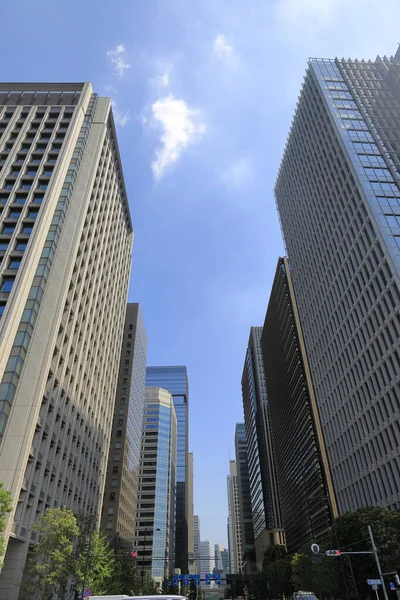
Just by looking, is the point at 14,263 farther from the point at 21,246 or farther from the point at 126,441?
the point at 126,441

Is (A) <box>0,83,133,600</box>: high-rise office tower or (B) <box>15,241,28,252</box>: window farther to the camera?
(B) <box>15,241,28,252</box>: window

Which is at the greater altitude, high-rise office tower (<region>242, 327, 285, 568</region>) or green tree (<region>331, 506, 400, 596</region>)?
high-rise office tower (<region>242, 327, 285, 568</region>)

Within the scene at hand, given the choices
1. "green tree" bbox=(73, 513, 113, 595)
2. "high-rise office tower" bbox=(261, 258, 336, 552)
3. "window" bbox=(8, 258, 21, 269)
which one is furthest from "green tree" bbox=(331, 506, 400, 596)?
"window" bbox=(8, 258, 21, 269)

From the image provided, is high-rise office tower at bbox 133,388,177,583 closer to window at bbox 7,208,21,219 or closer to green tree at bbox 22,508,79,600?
green tree at bbox 22,508,79,600

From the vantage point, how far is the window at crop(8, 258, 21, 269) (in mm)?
51169

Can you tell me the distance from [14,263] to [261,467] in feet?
495

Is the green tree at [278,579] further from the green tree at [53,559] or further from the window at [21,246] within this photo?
the window at [21,246]

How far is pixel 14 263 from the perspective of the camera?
169 ft

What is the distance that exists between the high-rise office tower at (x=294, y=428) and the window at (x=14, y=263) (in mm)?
73692

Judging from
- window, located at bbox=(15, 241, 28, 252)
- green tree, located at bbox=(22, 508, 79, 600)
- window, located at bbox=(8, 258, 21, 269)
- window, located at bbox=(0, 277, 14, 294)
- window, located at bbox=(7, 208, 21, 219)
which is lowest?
green tree, located at bbox=(22, 508, 79, 600)

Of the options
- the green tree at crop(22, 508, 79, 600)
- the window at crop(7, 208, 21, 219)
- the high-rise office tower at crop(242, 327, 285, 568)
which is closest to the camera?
the green tree at crop(22, 508, 79, 600)

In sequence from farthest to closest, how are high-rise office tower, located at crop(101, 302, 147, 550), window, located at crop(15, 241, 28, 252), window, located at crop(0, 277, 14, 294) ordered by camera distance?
high-rise office tower, located at crop(101, 302, 147, 550) → window, located at crop(15, 241, 28, 252) → window, located at crop(0, 277, 14, 294)

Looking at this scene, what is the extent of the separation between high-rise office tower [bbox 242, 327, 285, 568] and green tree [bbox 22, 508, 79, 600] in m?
131

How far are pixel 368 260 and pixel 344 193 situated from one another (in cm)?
1570
